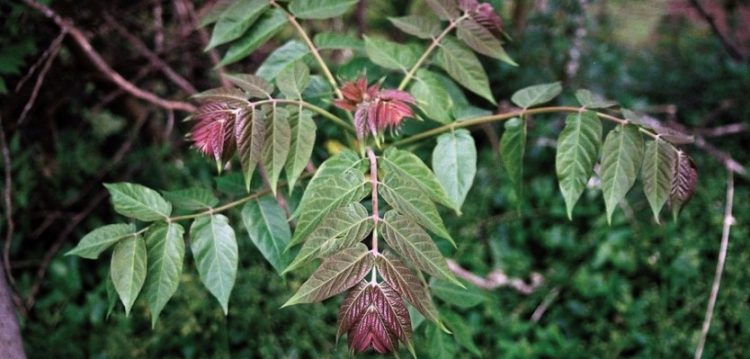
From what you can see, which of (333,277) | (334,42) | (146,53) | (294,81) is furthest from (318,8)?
(146,53)

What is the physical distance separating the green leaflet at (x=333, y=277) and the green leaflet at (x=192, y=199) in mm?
413

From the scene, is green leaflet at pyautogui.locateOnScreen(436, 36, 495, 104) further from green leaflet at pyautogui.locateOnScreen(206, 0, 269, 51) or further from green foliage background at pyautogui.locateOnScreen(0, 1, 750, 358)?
green foliage background at pyautogui.locateOnScreen(0, 1, 750, 358)

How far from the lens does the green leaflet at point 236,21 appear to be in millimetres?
1562

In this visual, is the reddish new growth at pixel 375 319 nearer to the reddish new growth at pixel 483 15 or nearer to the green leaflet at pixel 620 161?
the green leaflet at pixel 620 161

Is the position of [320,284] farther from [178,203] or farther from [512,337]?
[512,337]

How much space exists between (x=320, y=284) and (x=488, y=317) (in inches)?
66.1

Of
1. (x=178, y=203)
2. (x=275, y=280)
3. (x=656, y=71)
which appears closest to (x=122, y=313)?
(x=275, y=280)

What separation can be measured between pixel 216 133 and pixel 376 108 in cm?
26

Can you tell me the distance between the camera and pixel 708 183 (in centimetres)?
282

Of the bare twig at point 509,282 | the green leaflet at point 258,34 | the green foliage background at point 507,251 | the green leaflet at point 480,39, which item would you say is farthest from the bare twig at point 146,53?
the bare twig at point 509,282

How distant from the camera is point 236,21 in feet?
5.16

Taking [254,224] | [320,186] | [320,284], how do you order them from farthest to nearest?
1. [254,224]
2. [320,186]
3. [320,284]

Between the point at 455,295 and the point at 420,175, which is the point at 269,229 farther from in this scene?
the point at 455,295

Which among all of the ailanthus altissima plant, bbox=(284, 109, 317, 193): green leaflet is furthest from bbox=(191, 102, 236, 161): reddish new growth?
bbox=(284, 109, 317, 193): green leaflet
